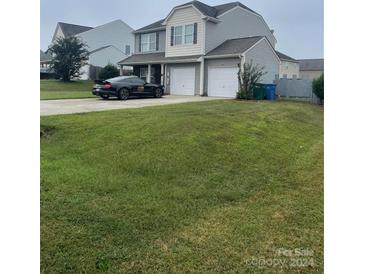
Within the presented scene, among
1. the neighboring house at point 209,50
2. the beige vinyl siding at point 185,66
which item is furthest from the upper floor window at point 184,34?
the beige vinyl siding at point 185,66

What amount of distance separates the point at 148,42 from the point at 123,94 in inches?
374

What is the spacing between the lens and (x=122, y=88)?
52.5 feet

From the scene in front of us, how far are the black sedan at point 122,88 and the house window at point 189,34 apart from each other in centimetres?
431

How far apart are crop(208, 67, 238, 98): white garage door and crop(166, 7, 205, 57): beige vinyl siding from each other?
1.41 metres

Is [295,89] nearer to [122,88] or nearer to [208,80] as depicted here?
[208,80]

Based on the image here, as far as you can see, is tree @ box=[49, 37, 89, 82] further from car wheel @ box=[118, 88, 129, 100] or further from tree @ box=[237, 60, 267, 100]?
tree @ box=[237, 60, 267, 100]

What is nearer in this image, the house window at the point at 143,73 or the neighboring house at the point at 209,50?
the neighboring house at the point at 209,50

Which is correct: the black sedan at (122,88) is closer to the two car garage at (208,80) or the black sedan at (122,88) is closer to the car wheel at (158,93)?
the car wheel at (158,93)

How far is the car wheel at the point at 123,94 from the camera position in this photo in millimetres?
15942

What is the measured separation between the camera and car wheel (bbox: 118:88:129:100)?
15.9 m
